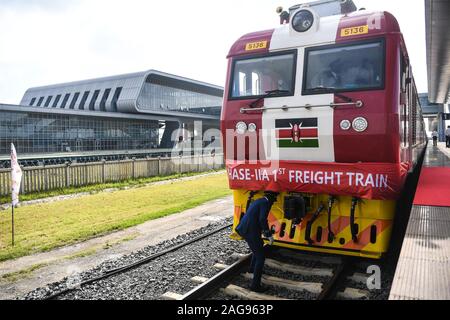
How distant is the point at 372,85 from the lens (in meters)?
5.55

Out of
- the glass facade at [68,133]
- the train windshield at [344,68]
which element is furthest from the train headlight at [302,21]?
the glass facade at [68,133]

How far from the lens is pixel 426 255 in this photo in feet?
14.0

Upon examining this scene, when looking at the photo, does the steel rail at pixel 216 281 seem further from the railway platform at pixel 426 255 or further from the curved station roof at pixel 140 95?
the curved station roof at pixel 140 95

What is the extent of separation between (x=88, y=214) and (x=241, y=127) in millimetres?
6849

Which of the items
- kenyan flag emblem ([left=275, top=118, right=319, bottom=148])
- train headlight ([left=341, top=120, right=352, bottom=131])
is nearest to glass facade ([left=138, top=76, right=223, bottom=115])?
kenyan flag emblem ([left=275, top=118, right=319, bottom=148])

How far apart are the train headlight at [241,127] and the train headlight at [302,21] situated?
5.73 feet

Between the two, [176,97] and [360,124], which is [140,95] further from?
[360,124]

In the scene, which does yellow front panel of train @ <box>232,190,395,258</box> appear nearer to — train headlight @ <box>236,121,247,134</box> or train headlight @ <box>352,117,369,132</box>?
train headlight @ <box>352,117,369,132</box>

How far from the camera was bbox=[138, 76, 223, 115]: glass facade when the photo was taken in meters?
48.9

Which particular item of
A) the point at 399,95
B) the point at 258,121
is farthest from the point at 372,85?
the point at 258,121

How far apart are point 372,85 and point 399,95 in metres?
0.45

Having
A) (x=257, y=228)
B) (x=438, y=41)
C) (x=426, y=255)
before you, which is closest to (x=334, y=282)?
(x=257, y=228)

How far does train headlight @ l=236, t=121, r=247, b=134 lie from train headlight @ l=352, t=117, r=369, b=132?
179 cm
